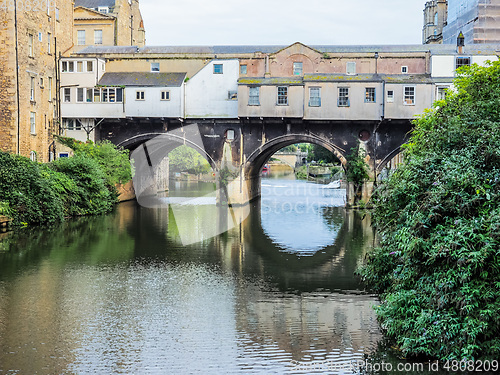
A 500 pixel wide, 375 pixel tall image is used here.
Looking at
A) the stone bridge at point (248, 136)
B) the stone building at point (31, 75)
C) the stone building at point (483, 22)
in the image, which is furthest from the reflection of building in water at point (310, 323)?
the stone building at point (483, 22)

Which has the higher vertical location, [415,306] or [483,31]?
[483,31]

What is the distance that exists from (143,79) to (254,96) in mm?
7905

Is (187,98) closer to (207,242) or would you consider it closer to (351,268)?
(207,242)

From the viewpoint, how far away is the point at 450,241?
10586mm

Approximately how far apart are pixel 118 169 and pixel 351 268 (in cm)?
2427

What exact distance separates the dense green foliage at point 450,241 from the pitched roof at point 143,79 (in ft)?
96.4

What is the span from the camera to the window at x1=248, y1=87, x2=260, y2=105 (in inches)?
1550

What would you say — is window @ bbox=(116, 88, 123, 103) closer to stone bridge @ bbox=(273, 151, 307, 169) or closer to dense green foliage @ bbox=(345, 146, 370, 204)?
dense green foliage @ bbox=(345, 146, 370, 204)

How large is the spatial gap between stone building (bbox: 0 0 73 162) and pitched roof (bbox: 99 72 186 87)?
3713 mm

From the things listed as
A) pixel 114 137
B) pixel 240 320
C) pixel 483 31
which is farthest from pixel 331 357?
pixel 483 31

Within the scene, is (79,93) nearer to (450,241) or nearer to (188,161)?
(450,241)

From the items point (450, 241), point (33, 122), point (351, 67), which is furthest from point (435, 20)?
point (450, 241)

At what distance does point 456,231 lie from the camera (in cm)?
1084

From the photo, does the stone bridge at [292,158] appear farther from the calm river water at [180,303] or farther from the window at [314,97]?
the calm river water at [180,303]
